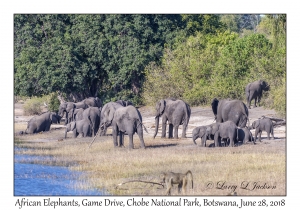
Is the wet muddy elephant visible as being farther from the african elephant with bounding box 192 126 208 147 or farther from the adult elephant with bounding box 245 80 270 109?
the adult elephant with bounding box 245 80 270 109

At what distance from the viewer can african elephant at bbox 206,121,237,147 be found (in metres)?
24.8

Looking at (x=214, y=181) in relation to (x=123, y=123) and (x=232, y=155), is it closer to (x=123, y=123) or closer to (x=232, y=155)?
(x=232, y=155)

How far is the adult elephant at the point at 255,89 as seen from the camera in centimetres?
3847

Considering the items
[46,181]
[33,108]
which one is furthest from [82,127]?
[33,108]

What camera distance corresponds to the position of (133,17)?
4928 cm

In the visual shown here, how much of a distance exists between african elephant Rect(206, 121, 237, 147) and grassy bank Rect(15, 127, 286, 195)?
0.53 m

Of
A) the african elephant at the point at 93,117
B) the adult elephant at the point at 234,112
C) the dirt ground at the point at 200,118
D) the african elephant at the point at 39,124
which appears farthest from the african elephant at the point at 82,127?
the adult elephant at the point at 234,112

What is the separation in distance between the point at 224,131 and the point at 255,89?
1400 centimetres

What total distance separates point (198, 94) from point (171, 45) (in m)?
7.09

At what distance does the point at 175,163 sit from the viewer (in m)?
21.6

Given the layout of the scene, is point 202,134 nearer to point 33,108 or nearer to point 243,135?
point 243,135

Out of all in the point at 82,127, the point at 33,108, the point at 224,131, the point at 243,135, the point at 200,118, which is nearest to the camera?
the point at 224,131
